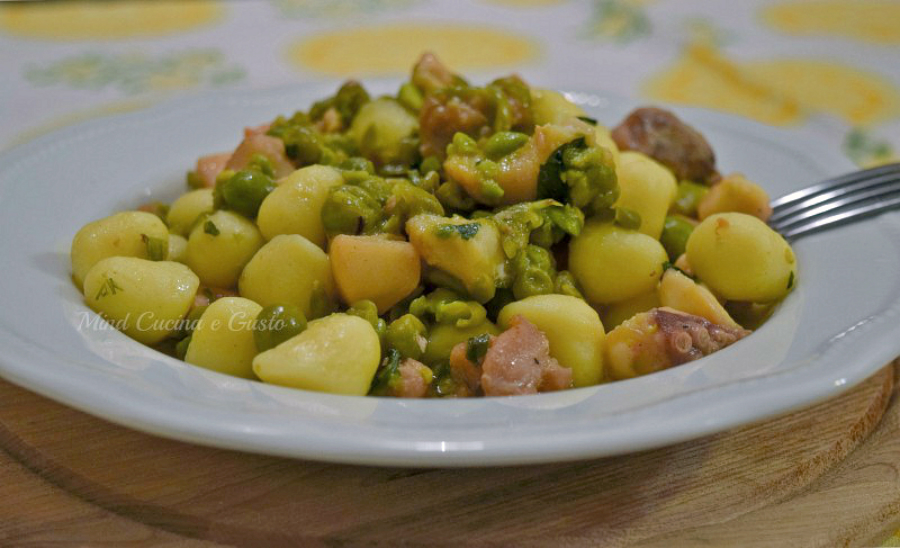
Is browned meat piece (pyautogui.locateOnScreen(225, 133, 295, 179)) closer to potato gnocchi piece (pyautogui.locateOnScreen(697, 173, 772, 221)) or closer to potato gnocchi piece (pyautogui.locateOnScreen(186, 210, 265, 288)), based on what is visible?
potato gnocchi piece (pyautogui.locateOnScreen(186, 210, 265, 288))

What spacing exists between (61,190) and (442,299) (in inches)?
51.4

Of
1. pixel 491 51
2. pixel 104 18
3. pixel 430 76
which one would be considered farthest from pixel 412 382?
pixel 104 18

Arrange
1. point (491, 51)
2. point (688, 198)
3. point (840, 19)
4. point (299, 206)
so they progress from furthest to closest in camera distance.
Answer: point (840, 19), point (491, 51), point (688, 198), point (299, 206)

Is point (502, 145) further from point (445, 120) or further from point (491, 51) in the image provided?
point (491, 51)

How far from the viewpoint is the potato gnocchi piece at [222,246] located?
2289mm

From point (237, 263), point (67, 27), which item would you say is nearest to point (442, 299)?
point (237, 263)

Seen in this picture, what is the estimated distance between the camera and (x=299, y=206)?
2225mm

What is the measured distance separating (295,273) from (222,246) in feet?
0.91

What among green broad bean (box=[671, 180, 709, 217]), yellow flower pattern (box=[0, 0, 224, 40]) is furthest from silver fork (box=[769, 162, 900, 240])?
yellow flower pattern (box=[0, 0, 224, 40])

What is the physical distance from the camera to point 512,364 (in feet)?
6.09

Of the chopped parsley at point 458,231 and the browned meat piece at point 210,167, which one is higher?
the chopped parsley at point 458,231

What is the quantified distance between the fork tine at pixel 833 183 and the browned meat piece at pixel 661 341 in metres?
0.80

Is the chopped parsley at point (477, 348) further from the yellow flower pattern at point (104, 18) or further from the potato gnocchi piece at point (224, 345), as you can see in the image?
the yellow flower pattern at point (104, 18)

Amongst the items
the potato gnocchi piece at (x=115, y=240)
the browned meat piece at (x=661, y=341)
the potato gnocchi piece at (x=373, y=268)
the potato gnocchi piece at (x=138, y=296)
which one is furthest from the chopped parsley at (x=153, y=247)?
the browned meat piece at (x=661, y=341)
